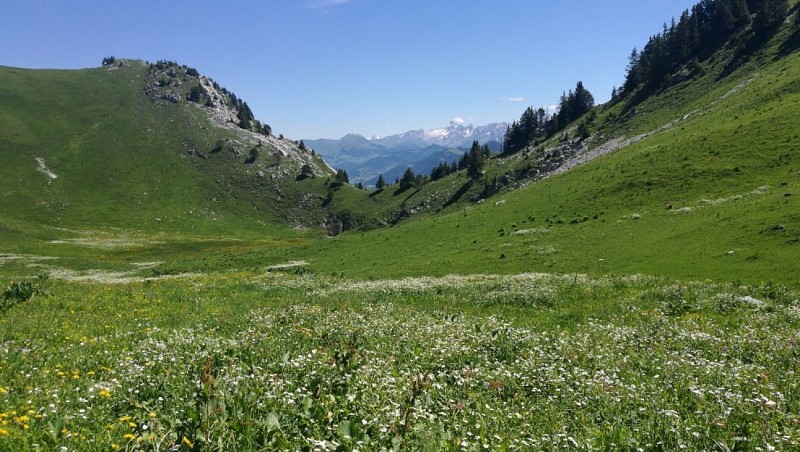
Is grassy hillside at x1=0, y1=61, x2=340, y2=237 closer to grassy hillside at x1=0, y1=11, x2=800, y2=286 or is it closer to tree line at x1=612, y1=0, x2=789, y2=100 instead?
grassy hillside at x1=0, y1=11, x2=800, y2=286

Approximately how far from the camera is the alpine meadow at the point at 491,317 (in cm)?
611

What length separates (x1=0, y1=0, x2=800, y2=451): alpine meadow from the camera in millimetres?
6113

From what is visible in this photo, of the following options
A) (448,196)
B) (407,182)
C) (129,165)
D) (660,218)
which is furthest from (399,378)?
(129,165)

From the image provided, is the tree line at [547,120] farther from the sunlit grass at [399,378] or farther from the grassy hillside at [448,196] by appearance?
the sunlit grass at [399,378]

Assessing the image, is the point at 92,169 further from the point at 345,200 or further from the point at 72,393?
the point at 72,393

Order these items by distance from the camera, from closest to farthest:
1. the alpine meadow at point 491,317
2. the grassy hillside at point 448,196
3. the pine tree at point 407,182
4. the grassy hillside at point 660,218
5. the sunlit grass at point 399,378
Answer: the sunlit grass at point 399,378 < the alpine meadow at point 491,317 < the grassy hillside at point 660,218 < the grassy hillside at point 448,196 < the pine tree at point 407,182

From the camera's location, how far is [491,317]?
56.3 ft

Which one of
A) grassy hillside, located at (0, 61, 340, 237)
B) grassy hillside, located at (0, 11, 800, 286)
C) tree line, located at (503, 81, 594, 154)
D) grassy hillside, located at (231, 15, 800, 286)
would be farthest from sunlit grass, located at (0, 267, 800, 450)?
tree line, located at (503, 81, 594, 154)

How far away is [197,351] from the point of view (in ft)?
32.9

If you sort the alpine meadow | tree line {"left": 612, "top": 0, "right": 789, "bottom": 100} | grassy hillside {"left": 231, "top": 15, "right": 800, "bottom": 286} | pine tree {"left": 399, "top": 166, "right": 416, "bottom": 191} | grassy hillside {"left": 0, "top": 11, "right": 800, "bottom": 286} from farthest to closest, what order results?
pine tree {"left": 399, "top": 166, "right": 416, "bottom": 191} → tree line {"left": 612, "top": 0, "right": 789, "bottom": 100} → grassy hillside {"left": 0, "top": 11, "right": 800, "bottom": 286} → grassy hillside {"left": 231, "top": 15, "right": 800, "bottom": 286} → the alpine meadow

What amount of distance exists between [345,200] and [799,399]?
134 meters

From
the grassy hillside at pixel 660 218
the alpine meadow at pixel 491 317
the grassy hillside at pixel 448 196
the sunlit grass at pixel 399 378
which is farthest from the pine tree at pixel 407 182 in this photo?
the sunlit grass at pixel 399 378

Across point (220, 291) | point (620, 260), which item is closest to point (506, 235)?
point (620, 260)

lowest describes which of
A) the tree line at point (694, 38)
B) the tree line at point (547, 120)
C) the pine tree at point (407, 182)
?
the pine tree at point (407, 182)
